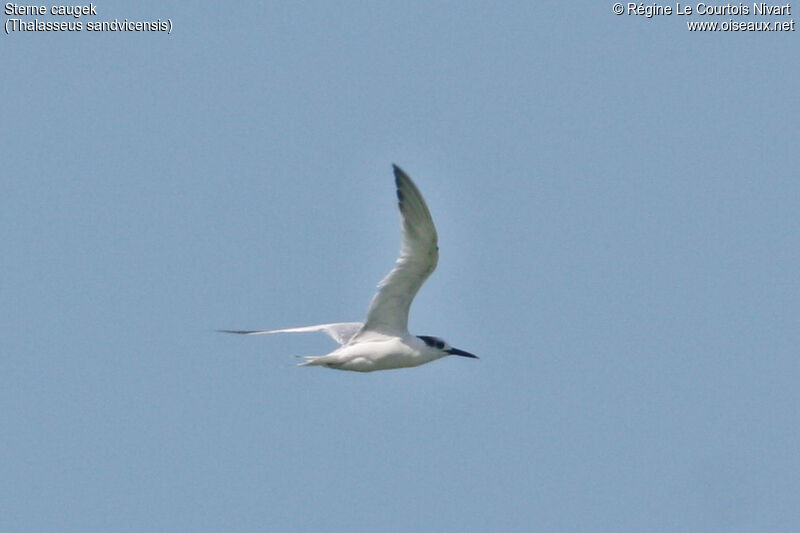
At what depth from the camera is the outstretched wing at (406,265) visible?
58.7 feet

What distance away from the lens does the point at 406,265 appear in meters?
18.4

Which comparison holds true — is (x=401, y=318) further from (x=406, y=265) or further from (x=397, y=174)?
(x=397, y=174)

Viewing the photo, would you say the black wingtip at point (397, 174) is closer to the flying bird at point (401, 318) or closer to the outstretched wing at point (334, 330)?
the flying bird at point (401, 318)

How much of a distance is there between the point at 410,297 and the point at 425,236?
100 cm

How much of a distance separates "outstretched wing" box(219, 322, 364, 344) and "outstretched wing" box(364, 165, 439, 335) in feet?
3.25

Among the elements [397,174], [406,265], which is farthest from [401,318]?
[397,174]

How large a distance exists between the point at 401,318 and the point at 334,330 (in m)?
1.57

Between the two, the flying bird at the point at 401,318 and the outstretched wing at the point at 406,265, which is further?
the flying bird at the point at 401,318

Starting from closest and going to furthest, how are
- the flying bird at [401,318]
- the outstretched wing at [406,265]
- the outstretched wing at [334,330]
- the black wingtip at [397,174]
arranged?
the black wingtip at [397,174] < the outstretched wing at [406,265] < the flying bird at [401,318] < the outstretched wing at [334,330]

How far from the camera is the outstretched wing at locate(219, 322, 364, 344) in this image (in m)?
20.2

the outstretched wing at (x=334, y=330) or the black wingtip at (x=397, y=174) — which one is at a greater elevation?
the black wingtip at (x=397, y=174)

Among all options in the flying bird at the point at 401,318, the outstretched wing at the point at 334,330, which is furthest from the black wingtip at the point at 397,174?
the outstretched wing at the point at 334,330

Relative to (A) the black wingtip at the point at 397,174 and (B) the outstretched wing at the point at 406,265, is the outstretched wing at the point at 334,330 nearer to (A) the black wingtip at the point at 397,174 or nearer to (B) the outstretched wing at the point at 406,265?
(B) the outstretched wing at the point at 406,265

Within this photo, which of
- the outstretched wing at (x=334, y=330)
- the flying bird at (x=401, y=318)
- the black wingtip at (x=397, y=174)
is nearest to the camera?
the black wingtip at (x=397, y=174)
